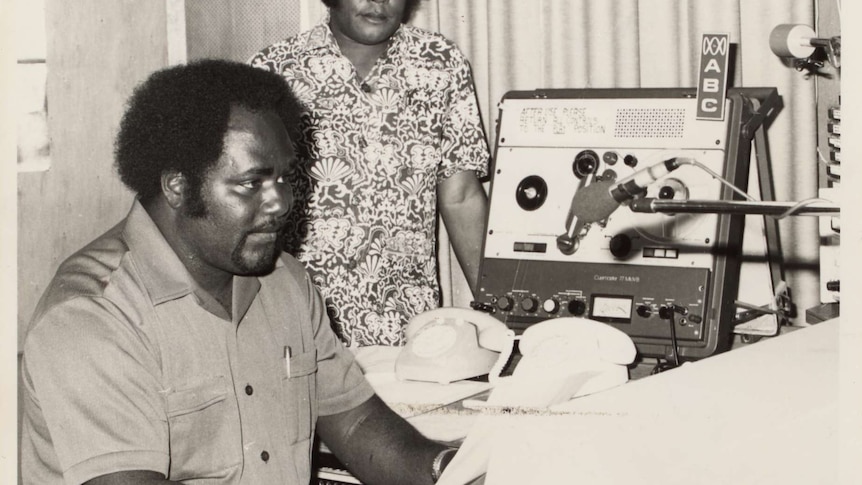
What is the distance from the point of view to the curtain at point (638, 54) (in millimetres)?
2611

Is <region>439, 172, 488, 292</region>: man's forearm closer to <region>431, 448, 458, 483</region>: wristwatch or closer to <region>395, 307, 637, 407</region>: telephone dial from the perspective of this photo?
<region>395, 307, 637, 407</region>: telephone dial

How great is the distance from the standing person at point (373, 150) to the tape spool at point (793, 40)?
0.80m

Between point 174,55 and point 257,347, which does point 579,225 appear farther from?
point 174,55

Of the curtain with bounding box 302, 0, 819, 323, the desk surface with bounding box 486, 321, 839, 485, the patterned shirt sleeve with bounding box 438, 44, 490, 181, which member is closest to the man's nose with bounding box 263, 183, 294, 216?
the desk surface with bounding box 486, 321, 839, 485

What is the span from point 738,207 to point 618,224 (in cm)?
105

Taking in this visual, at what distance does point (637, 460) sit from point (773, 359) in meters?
0.31

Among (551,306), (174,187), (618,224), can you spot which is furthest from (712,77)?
(174,187)

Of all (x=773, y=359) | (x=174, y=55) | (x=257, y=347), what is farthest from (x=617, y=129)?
(x=174, y=55)

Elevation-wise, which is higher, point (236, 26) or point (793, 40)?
point (236, 26)

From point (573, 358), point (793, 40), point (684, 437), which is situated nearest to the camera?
point (684, 437)

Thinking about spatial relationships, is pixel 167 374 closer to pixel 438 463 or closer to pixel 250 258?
pixel 250 258

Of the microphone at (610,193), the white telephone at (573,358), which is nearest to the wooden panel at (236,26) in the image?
the white telephone at (573,358)

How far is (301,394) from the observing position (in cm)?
170

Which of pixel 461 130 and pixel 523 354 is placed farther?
pixel 461 130
